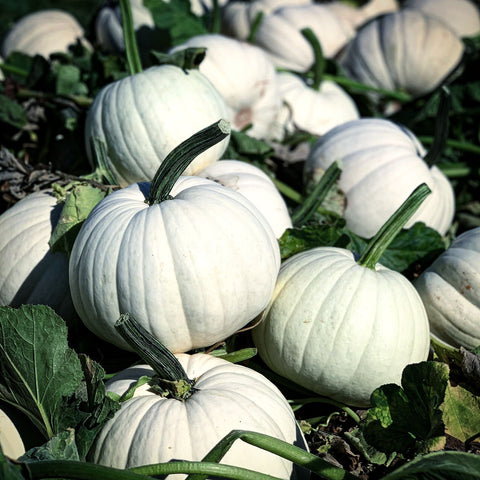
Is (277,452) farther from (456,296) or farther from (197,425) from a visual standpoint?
(456,296)

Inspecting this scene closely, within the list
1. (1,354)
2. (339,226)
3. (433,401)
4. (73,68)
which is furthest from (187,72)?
(433,401)

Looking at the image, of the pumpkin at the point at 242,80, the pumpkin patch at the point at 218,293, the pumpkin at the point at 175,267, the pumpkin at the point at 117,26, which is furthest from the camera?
the pumpkin at the point at 117,26

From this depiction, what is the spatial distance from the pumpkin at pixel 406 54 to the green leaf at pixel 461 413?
2387 mm

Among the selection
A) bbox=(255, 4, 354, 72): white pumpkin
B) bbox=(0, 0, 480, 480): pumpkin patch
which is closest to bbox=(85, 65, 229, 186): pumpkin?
bbox=(0, 0, 480, 480): pumpkin patch

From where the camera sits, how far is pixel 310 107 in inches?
122

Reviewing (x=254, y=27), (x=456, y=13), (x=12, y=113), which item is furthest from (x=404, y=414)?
(x=456, y=13)

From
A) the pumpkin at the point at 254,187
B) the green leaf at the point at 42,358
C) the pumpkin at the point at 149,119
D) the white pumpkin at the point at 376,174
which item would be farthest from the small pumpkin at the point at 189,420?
the white pumpkin at the point at 376,174

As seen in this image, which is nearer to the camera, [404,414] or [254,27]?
[404,414]

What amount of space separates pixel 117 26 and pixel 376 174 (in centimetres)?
172

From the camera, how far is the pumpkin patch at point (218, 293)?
1.36 m

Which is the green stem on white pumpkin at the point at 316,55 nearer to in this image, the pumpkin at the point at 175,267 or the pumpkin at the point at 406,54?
the pumpkin at the point at 406,54

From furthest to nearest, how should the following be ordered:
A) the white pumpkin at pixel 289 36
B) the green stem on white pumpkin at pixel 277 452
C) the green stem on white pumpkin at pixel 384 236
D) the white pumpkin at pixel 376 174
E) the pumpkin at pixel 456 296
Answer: the white pumpkin at pixel 289 36
the white pumpkin at pixel 376 174
the pumpkin at pixel 456 296
the green stem on white pumpkin at pixel 384 236
the green stem on white pumpkin at pixel 277 452

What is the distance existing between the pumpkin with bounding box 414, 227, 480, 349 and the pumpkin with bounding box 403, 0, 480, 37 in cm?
287

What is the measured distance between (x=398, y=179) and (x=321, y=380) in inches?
39.8
